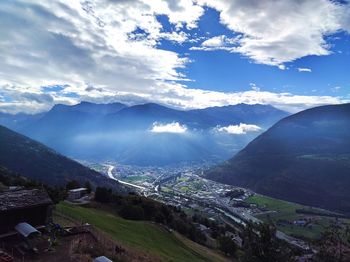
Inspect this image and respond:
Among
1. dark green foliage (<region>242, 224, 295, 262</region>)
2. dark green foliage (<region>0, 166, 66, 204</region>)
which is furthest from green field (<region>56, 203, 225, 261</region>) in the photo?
dark green foliage (<region>242, 224, 295, 262</region>)

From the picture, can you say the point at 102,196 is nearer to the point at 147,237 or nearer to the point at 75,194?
the point at 75,194

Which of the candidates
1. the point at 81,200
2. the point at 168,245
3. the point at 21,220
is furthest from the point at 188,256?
the point at 81,200

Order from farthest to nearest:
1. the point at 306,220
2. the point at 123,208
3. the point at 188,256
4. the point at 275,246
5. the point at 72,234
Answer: the point at 306,220 → the point at 123,208 → the point at 188,256 → the point at 72,234 → the point at 275,246

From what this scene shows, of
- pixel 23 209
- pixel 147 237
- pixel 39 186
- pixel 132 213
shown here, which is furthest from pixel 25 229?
pixel 39 186

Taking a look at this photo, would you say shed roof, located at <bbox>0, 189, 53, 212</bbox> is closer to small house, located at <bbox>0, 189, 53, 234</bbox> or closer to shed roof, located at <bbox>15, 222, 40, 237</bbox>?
small house, located at <bbox>0, 189, 53, 234</bbox>

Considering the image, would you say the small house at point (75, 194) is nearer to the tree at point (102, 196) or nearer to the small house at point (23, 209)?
the tree at point (102, 196)

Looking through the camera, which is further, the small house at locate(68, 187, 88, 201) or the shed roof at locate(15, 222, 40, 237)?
the small house at locate(68, 187, 88, 201)

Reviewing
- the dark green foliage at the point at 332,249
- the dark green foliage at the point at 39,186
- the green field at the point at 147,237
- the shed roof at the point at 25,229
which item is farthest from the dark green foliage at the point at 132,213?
the dark green foliage at the point at 332,249

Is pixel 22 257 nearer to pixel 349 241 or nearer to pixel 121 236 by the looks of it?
pixel 121 236
